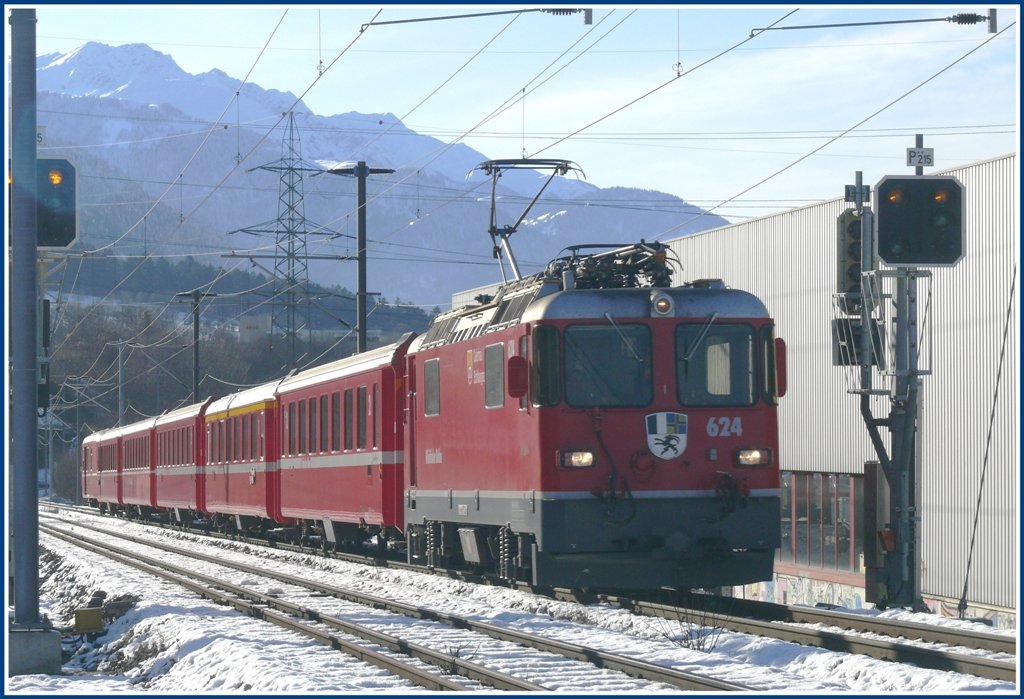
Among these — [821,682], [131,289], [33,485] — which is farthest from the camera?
[131,289]

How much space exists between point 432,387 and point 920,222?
6.66m

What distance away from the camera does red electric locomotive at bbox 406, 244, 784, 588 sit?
49.0 ft

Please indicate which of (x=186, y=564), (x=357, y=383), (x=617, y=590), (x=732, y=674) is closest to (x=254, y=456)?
(x=186, y=564)

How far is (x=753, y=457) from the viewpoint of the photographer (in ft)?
50.6

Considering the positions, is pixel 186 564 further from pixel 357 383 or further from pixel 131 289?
pixel 131 289

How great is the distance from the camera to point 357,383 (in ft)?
77.2

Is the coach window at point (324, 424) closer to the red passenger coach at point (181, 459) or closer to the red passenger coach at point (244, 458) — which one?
the red passenger coach at point (244, 458)

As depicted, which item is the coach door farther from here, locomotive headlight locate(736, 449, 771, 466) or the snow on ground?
locomotive headlight locate(736, 449, 771, 466)

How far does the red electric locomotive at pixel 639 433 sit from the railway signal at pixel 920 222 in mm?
1425

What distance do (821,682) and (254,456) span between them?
22.7 meters

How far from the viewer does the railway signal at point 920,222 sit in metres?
15.1

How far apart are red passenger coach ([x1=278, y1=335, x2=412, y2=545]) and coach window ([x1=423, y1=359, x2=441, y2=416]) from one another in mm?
1879

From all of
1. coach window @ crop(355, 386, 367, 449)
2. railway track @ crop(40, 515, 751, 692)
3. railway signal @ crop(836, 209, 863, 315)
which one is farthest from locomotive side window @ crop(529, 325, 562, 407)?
coach window @ crop(355, 386, 367, 449)

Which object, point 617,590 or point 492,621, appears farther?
point 617,590
